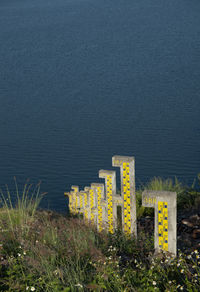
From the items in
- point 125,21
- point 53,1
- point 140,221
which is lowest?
point 140,221

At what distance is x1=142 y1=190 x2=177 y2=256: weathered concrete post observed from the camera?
6.84m

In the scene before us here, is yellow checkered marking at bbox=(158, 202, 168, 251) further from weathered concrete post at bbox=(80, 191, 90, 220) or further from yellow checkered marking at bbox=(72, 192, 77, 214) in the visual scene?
yellow checkered marking at bbox=(72, 192, 77, 214)

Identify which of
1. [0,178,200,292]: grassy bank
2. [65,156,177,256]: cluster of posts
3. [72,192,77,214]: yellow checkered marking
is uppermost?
[65,156,177,256]: cluster of posts

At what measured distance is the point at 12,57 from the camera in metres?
48.3

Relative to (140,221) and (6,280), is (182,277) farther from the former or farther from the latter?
(140,221)

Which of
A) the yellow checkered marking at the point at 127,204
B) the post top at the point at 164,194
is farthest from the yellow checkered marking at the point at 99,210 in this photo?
the post top at the point at 164,194

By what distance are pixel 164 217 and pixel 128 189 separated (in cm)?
151

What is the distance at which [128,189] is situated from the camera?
328 inches

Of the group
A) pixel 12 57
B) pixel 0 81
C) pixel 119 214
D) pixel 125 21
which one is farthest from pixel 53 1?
pixel 119 214

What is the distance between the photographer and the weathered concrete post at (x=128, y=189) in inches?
322

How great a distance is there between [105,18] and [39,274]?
7004 cm

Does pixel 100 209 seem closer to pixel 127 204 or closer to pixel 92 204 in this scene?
pixel 92 204

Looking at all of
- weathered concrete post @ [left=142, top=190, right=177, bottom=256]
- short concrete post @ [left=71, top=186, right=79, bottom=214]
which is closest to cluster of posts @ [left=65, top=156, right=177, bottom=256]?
weathered concrete post @ [left=142, top=190, right=177, bottom=256]

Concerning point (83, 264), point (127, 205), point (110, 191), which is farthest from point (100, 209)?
point (83, 264)
